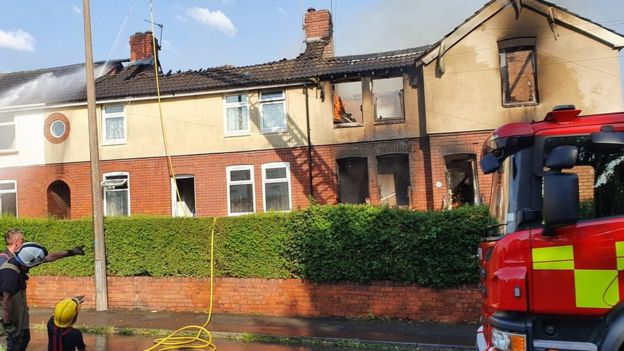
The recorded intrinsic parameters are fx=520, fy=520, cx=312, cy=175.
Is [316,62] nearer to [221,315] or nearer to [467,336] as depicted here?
[221,315]

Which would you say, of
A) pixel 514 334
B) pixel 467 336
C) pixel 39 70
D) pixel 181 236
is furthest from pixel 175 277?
pixel 39 70

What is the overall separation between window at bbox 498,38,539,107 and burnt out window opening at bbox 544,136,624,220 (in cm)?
1158

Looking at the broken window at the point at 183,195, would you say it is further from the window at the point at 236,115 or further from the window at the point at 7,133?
the window at the point at 7,133

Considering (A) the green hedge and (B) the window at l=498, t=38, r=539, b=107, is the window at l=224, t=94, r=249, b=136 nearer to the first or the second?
(A) the green hedge

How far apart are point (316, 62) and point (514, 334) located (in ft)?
49.4

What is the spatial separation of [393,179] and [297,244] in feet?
24.5

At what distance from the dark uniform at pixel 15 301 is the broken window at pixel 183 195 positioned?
1197cm

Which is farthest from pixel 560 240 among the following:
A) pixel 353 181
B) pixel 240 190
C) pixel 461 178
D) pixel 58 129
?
pixel 58 129

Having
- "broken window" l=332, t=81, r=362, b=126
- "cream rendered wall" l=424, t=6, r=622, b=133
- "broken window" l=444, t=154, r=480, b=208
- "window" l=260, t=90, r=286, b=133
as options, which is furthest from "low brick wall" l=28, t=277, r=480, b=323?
"broken window" l=332, t=81, r=362, b=126

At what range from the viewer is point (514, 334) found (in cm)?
378

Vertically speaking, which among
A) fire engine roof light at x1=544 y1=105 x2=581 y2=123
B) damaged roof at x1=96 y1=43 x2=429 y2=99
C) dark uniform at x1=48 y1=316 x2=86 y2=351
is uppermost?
damaged roof at x1=96 y1=43 x2=429 y2=99

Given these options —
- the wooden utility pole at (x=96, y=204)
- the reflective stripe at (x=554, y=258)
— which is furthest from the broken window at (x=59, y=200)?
the reflective stripe at (x=554, y=258)

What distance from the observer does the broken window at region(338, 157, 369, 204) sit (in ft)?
56.3

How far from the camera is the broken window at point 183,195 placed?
59.4ft
